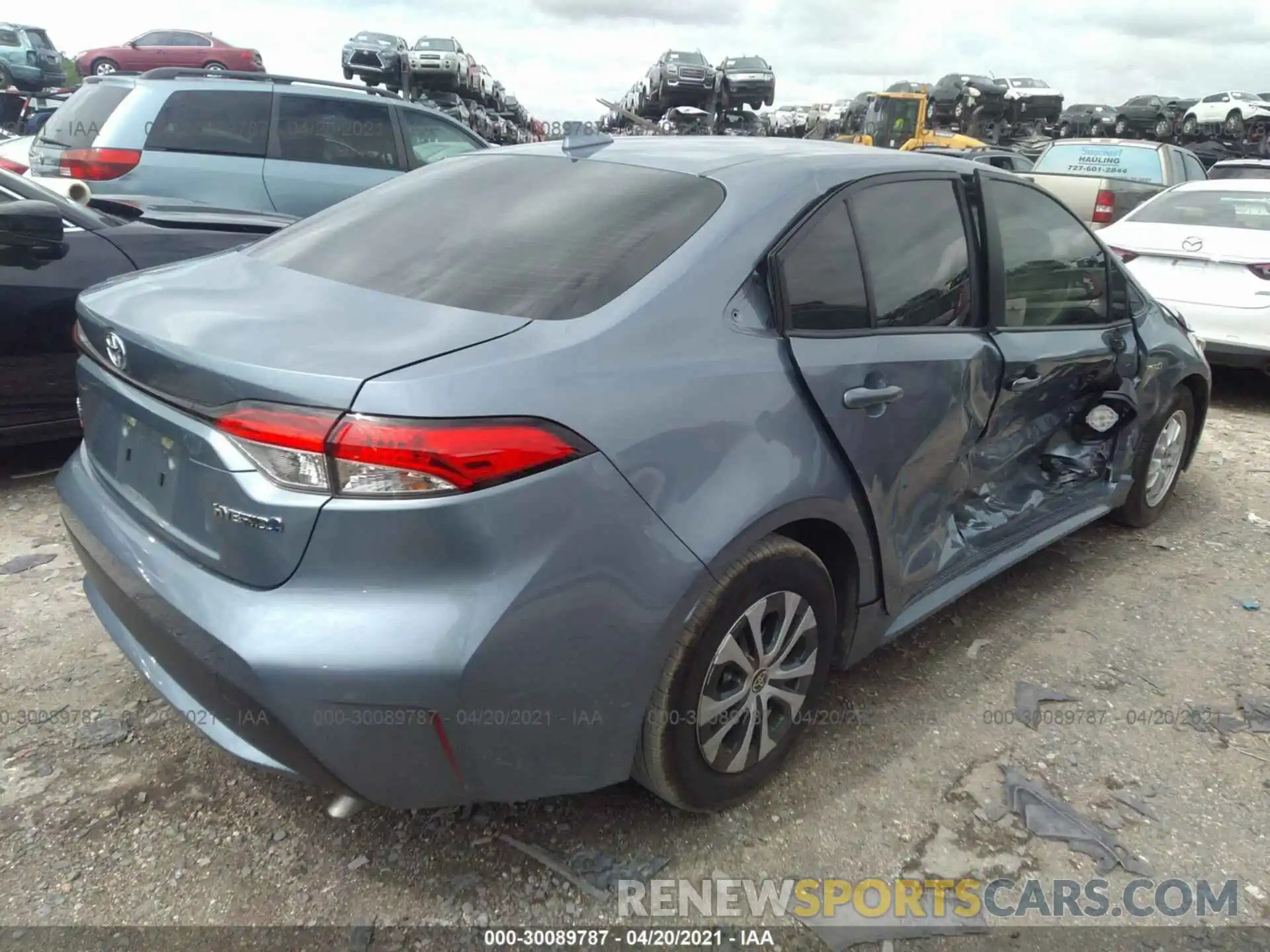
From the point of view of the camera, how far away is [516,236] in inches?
87.5

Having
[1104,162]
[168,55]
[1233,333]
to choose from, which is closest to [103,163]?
[1233,333]

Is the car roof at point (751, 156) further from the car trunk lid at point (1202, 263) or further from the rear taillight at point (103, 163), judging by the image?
the rear taillight at point (103, 163)

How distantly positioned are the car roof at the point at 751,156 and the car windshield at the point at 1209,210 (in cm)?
456

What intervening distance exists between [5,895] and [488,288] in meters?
1.66

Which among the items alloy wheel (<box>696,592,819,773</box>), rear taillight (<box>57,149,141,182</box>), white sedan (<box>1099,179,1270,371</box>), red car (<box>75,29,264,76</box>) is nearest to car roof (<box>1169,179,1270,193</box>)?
white sedan (<box>1099,179,1270,371</box>)

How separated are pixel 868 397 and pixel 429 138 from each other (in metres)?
6.35

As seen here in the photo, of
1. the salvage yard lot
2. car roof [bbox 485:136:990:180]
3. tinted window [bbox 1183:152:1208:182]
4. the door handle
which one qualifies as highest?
car roof [bbox 485:136:990:180]

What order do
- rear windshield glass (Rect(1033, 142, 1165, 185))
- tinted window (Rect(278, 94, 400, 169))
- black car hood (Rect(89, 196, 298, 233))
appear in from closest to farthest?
black car hood (Rect(89, 196, 298, 233))
tinted window (Rect(278, 94, 400, 169))
rear windshield glass (Rect(1033, 142, 1165, 185))

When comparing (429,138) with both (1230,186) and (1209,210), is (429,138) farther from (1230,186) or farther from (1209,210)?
(1230,186)

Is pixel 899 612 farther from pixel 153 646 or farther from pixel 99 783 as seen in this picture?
pixel 99 783

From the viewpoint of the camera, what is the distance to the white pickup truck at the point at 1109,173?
10055mm

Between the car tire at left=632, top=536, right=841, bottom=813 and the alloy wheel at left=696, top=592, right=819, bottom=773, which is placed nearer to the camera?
the car tire at left=632, top=536, right=841, bottom=813

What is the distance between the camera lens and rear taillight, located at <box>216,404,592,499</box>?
1611 mm

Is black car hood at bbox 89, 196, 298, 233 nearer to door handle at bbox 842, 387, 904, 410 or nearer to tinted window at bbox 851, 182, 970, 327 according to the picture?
tinted window at bbox 851, 182, 970, 327
